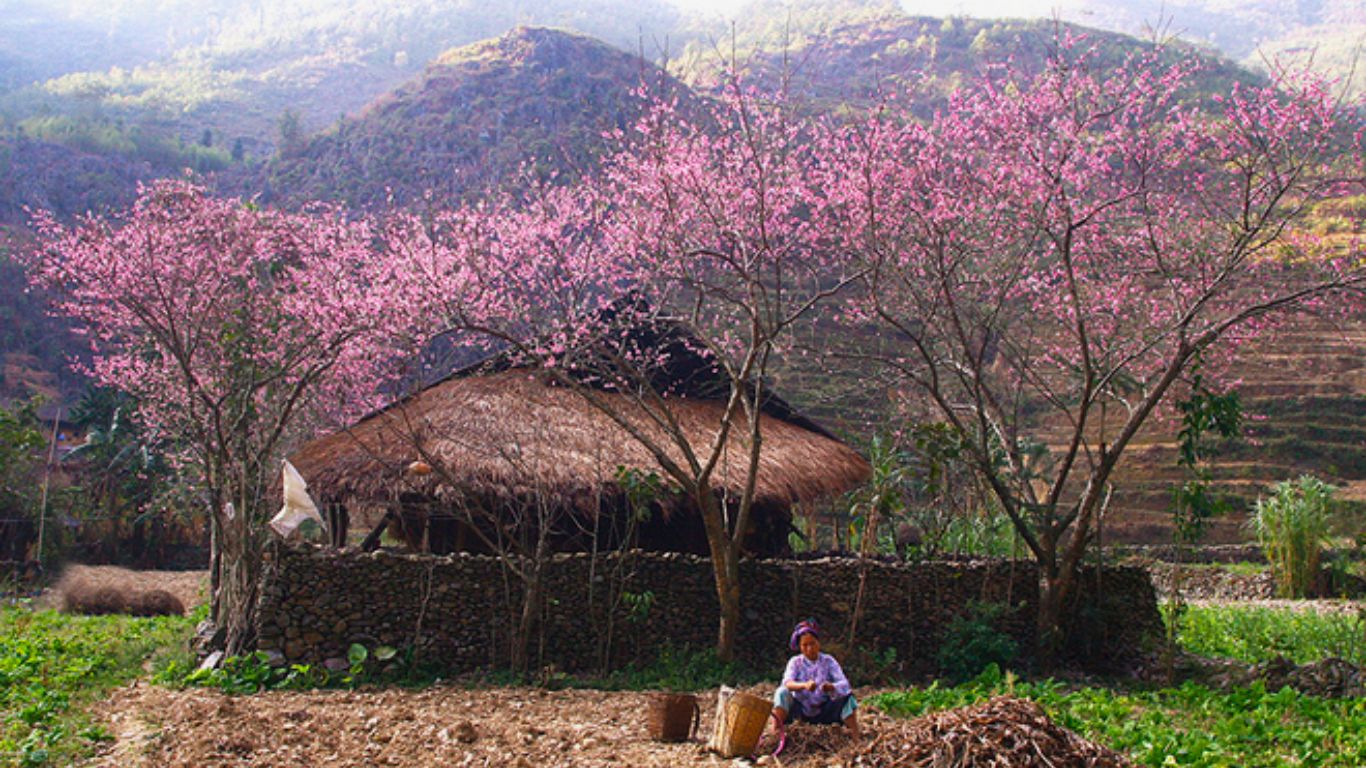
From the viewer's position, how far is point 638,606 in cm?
1062

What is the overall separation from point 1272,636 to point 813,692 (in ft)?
24.1

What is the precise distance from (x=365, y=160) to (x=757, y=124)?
53.1 m

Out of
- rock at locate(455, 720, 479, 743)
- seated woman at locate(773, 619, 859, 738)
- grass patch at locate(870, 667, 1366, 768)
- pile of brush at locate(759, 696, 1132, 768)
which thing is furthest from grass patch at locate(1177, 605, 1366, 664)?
rock at locate(455, 720, 479, 743)

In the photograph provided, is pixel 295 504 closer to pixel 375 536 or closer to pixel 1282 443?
pixel 375 536

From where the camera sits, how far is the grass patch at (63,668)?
743 centimetres

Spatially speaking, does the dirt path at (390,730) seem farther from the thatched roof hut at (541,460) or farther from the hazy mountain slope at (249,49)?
the hazy mountain slope at (249,49)

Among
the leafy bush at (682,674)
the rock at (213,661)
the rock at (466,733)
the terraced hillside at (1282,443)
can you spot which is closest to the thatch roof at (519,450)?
the leafy bush at (682,674)

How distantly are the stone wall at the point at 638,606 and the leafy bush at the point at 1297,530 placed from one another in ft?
26.8

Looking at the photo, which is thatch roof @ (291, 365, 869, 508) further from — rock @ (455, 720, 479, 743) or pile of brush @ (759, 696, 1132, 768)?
pile of brush @ (759, 696, 1132, 768)

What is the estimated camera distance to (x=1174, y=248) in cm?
1063

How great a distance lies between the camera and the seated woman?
21.7 ft

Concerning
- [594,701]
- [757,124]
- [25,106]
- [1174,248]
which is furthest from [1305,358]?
[25,106]

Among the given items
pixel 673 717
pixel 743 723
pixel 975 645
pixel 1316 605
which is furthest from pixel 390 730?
pixel 1316 605

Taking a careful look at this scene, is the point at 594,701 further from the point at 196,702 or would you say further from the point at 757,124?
the point at 757,124
